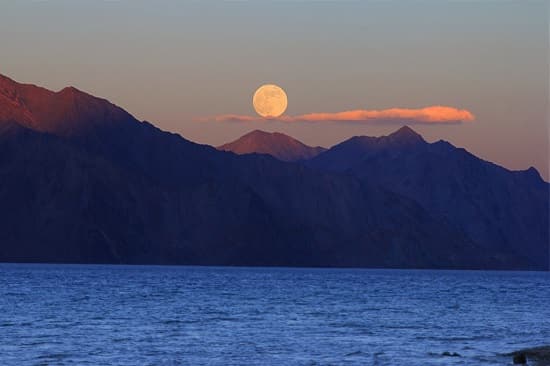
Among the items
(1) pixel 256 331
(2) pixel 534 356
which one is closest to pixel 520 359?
(2) pixel 534 356

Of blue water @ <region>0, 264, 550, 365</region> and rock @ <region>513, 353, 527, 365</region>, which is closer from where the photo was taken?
rock @ <region>513, 353, 527, 365</region>

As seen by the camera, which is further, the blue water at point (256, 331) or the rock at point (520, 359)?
the blue water at point (256, 331)

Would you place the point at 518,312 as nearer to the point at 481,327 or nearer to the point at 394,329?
the point at 481,327

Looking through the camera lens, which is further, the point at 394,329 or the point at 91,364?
the point at 394,329

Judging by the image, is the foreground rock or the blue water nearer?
the foreground rock

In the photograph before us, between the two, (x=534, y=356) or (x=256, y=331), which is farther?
(x=256, y=331)

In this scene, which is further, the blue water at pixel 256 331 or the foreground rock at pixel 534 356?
the blue water at pixel 256 331

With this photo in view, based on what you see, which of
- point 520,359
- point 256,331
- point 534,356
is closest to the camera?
point 520,359

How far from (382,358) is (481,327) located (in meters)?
28.7

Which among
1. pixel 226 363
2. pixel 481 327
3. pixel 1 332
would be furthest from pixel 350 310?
pixel 226 363

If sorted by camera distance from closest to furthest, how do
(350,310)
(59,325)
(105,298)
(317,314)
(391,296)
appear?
(59,325), (317,314), (350,310), (105,298), (391,296)

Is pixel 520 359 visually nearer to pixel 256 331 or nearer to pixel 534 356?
pixel 534 356

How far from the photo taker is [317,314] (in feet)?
329

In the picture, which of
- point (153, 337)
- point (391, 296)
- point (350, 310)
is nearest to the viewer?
point (153, 337)
